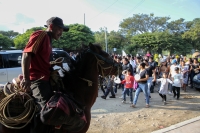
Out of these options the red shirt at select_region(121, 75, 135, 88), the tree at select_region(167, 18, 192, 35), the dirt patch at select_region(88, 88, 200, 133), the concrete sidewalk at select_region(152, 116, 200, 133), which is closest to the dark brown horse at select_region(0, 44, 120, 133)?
the dirt patch at select_region(88, 88, 200, 133)

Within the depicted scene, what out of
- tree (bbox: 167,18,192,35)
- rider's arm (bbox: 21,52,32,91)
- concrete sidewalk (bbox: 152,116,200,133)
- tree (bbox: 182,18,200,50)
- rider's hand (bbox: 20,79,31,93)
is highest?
tree (bbox: 167,18,192,35)

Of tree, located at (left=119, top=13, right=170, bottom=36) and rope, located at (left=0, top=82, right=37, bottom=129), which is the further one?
tree, located at (left=119, top=13, right=170, bottom=36)

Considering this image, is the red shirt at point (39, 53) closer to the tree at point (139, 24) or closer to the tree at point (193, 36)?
the tree at point (193, 36)

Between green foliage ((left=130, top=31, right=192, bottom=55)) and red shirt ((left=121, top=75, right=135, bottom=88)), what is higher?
green foliage ((left=130, top=31, right=192, bottom=55))

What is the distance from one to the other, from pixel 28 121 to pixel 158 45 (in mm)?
38111

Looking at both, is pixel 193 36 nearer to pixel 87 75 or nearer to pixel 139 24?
pixel 139 24

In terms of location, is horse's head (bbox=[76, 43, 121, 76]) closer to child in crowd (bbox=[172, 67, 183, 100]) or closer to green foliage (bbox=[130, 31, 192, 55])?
child in crowd (bbox=[172, 67, 183, 100])

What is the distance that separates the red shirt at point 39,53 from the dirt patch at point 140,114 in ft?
10.0

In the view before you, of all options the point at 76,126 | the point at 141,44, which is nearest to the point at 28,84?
the point at 76,126

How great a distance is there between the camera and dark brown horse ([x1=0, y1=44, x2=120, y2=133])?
10.0 ft

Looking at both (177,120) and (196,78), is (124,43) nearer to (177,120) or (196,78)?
(196,78)

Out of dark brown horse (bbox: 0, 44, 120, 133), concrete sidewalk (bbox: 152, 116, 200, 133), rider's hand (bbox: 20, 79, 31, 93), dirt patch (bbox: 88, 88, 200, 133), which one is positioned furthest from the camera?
dirt patch (bbox: 88, 88, 200, 133)

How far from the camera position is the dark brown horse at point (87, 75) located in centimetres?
306

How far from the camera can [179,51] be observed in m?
41.0
